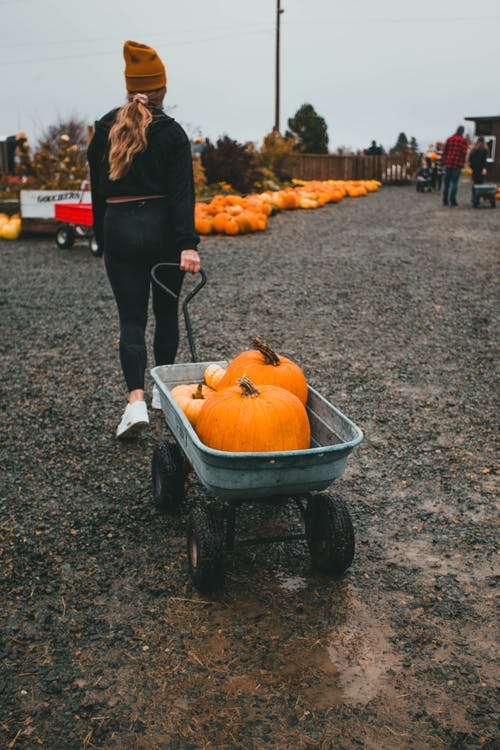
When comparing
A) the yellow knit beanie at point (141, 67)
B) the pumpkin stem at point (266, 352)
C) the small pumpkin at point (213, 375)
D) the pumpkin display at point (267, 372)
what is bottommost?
the small pumpkin at point (213, 375)

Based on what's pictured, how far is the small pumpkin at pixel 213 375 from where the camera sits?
3539 millimetres

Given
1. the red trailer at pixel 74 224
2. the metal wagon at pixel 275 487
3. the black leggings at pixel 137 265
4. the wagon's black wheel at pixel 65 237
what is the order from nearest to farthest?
the metal wagon at pixel 275 487, the black leggings at pixel 137 265, the red trailer at pixel 74 224, the wagon's black wheel at pixel 65 237

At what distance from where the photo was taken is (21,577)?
9.71ft

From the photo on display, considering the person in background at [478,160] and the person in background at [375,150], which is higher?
the person in background at [375,150]

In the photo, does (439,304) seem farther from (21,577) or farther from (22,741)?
(22,741)

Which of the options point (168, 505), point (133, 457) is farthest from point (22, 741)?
point (133, 457)

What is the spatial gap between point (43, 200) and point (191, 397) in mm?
9960

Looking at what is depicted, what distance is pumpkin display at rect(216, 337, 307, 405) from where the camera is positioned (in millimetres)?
3215

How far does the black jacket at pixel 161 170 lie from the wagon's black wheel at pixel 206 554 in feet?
5.33

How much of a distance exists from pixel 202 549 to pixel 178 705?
2.02 ft

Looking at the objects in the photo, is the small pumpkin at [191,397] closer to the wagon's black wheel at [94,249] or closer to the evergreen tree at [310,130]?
the wagon's black wheel at [94,249]

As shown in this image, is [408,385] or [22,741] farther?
[408,385]

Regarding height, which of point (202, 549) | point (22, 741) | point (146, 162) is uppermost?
point (146, 162)

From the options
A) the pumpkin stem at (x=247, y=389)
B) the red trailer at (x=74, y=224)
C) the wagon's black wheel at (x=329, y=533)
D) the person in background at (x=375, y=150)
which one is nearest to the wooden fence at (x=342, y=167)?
the person in background at (x=375, y=150)
